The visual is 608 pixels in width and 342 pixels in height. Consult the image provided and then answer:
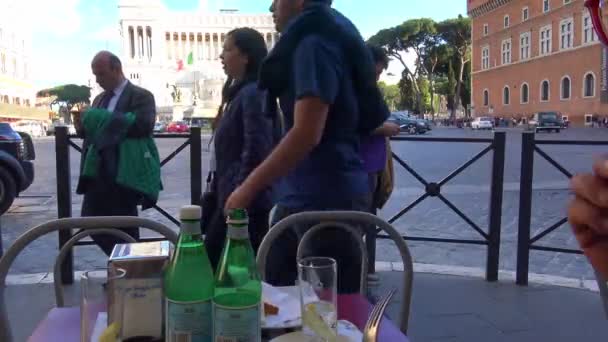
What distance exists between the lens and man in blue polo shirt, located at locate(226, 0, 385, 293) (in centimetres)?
166

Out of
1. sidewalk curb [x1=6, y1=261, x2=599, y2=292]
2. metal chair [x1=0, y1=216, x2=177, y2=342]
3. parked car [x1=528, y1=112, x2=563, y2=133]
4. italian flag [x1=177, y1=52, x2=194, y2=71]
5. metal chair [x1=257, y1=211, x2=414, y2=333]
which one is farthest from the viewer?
italian flag [x1=177, y1=52, x2=194, y2=71]

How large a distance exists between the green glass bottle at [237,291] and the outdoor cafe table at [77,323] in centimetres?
35

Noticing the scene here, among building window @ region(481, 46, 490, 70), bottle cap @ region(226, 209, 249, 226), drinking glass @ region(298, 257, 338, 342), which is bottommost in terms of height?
drinking glass @ region(298, 257, 338, 342)

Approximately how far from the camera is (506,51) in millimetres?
55188

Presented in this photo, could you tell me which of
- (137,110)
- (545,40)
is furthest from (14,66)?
(137,110)

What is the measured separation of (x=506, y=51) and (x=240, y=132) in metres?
57.4

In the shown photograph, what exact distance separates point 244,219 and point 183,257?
0.44ft

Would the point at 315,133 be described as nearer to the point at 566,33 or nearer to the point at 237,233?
the point at 237,233

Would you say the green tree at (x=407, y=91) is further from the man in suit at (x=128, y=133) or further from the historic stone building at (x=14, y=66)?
the man in suit at (x=128, y=133)

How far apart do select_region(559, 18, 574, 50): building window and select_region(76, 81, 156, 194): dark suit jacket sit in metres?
46.4

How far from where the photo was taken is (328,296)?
1.17 meters

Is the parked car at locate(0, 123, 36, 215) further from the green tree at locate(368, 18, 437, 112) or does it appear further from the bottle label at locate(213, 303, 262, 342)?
the green tree at locate(368, 18, 437, 112)

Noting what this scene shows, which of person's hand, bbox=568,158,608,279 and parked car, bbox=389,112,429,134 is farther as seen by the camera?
parked car, bbox=389,112,429,134

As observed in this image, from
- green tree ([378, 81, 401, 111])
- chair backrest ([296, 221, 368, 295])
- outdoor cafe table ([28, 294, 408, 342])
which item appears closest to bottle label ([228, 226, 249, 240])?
outdoor cafe table ([28, 294, 408, 342])
